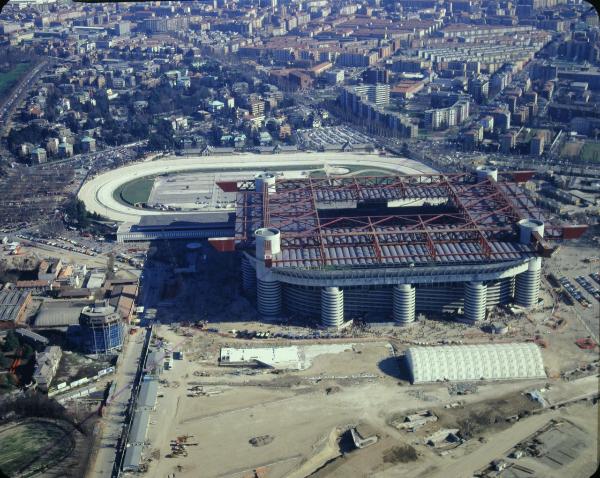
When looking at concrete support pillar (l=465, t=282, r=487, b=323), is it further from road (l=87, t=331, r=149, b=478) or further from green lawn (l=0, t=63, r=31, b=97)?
green lawn (l=0, t=63, r=31, b=97)

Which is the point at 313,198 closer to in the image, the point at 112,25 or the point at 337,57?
the point at 337,57

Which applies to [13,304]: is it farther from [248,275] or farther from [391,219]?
[391,219]

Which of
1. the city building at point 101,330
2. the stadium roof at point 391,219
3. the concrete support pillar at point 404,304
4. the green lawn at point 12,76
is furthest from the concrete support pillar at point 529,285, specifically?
the green lawn at point 12,76

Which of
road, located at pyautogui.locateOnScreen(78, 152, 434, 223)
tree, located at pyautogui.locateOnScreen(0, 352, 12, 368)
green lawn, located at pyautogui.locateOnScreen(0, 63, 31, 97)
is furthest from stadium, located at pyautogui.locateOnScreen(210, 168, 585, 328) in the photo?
green lawn, located at pyautogui.locateOnScreen(0, 63, 31, 97)

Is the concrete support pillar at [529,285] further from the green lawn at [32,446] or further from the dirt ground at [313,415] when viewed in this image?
the green lawn at [32,446]

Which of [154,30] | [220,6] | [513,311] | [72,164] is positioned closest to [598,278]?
[513,311]
